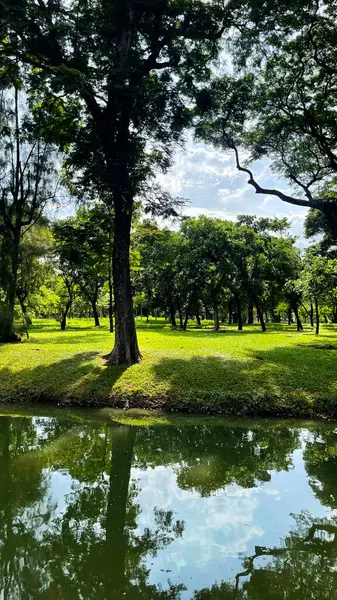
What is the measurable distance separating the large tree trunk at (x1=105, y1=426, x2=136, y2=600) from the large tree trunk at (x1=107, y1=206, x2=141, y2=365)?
463cm

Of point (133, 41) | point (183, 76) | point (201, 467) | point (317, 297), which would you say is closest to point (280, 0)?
point (183, 76)

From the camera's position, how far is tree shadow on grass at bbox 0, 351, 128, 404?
1105 centimetres

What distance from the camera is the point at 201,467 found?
269 inches

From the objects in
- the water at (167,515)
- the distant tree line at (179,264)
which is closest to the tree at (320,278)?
the distant tree line at (179,264)

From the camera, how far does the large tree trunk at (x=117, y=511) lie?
384 cm

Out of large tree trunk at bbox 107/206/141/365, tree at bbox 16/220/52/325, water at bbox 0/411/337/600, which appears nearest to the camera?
water at bbox 0/411/337/600

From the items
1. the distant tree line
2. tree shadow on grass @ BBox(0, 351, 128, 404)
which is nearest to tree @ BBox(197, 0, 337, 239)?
the distant tree line

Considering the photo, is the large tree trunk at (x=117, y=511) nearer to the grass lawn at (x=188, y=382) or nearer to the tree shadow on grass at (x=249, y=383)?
the grass lawn at (x=188, y=382)

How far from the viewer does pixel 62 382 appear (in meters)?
11.7

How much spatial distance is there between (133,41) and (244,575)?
1528 cm

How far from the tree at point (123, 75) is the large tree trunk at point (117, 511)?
5144 millimetres

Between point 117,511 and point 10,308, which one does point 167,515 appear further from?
point 10,308

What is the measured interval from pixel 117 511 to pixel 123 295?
883 cm

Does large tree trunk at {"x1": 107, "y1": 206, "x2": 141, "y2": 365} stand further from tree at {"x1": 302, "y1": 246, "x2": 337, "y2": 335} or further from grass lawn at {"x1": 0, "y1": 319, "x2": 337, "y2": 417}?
tree at {"x1": 302, "y1": 246, "x2": 337, "y2": 335}
